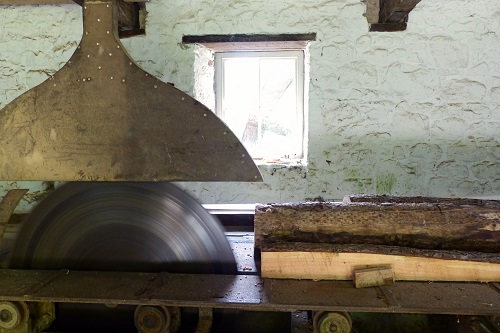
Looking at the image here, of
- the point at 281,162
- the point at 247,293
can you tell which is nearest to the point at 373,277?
the point at 247,293

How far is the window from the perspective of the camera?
350 cm

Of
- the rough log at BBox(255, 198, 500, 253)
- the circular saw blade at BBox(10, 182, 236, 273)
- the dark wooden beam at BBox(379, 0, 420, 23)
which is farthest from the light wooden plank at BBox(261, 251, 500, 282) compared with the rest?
the dark wooden beam at BBox(379, 0, 420, 23)

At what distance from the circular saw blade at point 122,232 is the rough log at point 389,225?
0.26 m

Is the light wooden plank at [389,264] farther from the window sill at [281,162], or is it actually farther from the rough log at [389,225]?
the window sill at [281,162]

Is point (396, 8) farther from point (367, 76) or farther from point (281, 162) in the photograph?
point (281, 162)

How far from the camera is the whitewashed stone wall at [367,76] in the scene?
3143 millimetres

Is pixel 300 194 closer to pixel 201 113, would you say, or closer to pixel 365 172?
pixel 365 172

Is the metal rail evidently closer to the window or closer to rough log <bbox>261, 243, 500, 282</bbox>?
rough log <bbox>261, 243, 500, 282</bbox>

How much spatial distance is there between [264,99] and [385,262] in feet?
7.53

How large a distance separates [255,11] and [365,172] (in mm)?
1627

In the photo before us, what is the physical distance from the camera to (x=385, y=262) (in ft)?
5.09

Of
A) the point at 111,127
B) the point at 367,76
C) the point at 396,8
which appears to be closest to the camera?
the point at 111,127

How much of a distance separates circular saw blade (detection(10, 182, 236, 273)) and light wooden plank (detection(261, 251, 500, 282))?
34cm

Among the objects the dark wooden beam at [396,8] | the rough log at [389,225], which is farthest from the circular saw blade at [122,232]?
the dark wooden beam at [396,8]
